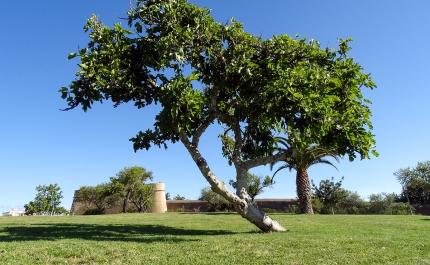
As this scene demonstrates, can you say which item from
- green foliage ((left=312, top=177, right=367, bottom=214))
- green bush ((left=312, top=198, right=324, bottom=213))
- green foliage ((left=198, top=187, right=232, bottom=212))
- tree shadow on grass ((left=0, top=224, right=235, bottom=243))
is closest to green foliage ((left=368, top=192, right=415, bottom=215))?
green foliage ((left=312, top=177, right=367, bottom=214))

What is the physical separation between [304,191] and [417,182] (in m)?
27.8

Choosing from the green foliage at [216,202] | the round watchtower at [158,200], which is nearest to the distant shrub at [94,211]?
the round watchtower at [158,200]

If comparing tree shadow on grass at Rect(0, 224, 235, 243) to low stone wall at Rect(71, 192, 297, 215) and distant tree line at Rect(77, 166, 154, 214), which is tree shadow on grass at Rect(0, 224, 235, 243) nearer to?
low stone wall at Rect(71, 192, 297, 215)

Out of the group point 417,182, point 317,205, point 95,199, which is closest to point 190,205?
point 95,199

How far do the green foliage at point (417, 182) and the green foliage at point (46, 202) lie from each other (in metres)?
48.7

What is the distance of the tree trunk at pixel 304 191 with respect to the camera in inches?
1207

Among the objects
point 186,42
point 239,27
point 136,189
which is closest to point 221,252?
point 186,42

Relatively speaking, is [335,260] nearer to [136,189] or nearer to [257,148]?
[257,148]

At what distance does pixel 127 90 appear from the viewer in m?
11.7

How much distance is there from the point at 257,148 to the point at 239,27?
5429 mm

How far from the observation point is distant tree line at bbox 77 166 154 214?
4369cm

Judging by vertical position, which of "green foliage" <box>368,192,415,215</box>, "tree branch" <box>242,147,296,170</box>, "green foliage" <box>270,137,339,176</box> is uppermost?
"green foliage" <box>270,137,339,176</box>

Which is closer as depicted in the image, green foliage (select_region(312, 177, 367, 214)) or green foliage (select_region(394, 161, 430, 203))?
green foliage (select_region(312, 177, 367, 214))

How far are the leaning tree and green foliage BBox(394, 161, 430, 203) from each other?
43575 mm
